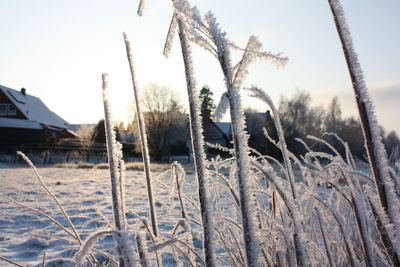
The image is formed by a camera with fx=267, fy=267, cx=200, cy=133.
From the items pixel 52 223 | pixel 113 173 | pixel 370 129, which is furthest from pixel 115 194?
pixel 52 223

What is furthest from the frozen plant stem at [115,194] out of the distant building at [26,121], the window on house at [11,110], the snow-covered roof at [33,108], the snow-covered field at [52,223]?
the window on house at [11,110]

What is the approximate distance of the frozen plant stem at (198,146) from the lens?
16.1 inches

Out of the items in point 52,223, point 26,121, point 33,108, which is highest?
point 33,108

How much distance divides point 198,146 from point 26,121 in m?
27.7

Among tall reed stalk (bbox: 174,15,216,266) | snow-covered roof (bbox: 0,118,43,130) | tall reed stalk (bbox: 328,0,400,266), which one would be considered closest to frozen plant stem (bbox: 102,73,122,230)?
tall reed stalk (bbox: 174,15,216,266)

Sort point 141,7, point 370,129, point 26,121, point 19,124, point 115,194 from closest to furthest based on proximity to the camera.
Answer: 1. point 370,129
2. point 115,194
3. point 141,7
4. point 19,124
5. point 26,121

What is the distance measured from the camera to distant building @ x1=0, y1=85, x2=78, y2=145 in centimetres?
2168

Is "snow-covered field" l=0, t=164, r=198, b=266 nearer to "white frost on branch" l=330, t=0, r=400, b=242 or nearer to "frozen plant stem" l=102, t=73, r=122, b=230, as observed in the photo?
"frozen plant stem" l=102, t=73, r=122, b=230

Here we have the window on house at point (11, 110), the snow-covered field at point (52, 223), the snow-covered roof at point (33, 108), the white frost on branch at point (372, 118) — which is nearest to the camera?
the white frost on branch at point (372, 118)

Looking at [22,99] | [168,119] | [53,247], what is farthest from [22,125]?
[53,247]

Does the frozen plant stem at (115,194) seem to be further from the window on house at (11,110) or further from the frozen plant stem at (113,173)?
the window on house at (11,110)

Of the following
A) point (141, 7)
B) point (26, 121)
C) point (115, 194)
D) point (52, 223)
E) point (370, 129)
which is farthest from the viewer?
point (26, 121)

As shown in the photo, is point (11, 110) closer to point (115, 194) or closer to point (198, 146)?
point (115, 194)

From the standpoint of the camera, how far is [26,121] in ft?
77.2
